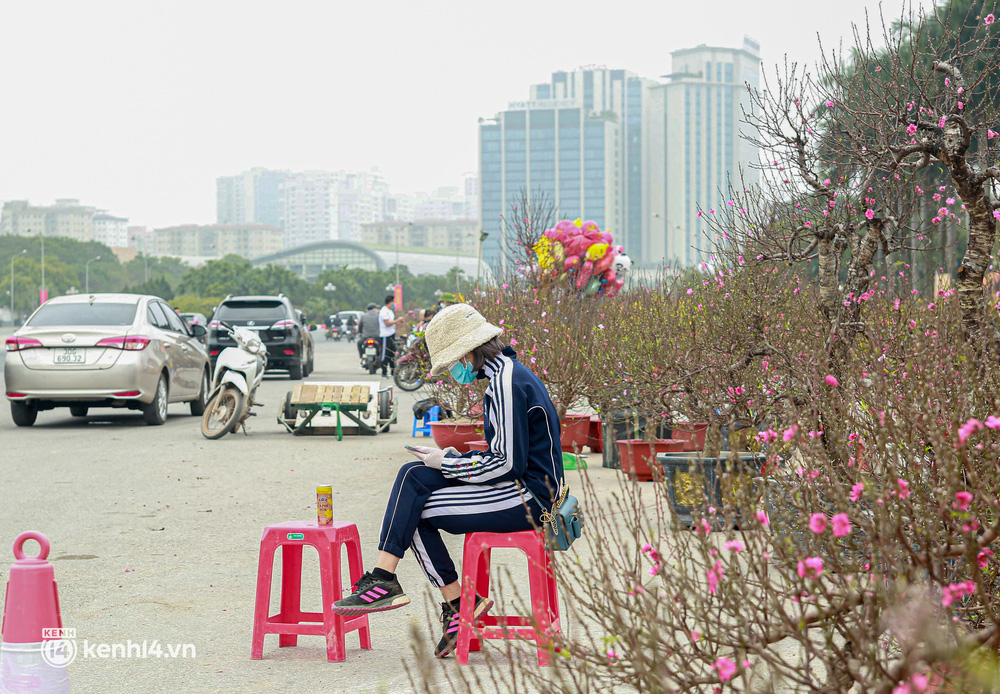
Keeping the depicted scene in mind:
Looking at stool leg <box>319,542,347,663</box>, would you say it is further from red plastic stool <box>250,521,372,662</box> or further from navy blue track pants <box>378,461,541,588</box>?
navy blue track pants <box>378,461,541,588</box>

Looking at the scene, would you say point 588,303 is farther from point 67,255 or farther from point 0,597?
point 67,255

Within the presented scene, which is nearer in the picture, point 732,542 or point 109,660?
point 732,542

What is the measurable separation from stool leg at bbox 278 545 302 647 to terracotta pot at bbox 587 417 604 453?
7.55 metres

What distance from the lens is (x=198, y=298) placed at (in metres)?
105

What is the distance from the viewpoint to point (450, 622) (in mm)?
4918

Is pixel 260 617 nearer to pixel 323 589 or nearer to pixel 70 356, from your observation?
pixel 323 589

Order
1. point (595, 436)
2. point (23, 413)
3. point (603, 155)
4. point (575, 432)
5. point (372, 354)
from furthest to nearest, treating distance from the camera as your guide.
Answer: point (603, 155) → point (372, 354) → point (23, 413) → point (595, 436) → point (575, 432)

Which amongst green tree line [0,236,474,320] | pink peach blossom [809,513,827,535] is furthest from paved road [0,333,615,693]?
green tree line [0,236,474,320]

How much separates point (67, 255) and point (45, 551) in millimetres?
122580

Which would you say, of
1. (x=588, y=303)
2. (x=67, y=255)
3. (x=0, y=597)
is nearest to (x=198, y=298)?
(x=67, y=255)

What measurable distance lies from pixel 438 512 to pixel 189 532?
3641mm

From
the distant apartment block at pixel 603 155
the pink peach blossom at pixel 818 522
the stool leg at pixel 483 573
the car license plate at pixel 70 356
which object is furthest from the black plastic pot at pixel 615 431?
the distant apartment block at pixel 603 155

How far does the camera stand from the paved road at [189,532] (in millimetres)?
4855

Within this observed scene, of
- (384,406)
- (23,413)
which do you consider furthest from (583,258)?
(23,413)
